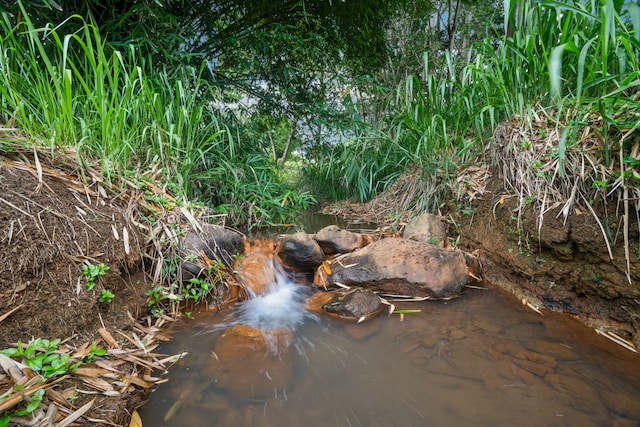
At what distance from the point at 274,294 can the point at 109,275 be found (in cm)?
97

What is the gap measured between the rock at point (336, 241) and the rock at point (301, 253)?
0.27ft

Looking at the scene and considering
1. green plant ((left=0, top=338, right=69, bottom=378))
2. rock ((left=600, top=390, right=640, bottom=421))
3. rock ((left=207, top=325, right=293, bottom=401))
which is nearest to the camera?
green plant ((left=0, top=338, right=69, bottom=378))

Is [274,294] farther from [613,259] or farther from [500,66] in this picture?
[500,66]

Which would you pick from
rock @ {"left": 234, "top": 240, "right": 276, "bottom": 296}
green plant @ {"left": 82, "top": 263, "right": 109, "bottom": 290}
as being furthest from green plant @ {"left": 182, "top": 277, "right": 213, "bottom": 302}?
green plant @ {"left": 82, "top": 263, "right": 109, "bottom": 290}

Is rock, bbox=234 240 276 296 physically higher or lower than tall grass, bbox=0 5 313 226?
lower

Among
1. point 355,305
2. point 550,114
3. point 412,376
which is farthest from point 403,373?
point 550,114

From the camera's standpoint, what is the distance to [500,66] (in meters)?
1.90

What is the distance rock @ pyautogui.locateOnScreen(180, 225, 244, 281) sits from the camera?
5.16 feet

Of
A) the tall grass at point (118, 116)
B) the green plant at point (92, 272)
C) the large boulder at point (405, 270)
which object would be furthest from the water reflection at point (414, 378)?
the tall grass at point (118, 116)

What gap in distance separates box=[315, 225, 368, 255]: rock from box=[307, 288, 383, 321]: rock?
479 mm

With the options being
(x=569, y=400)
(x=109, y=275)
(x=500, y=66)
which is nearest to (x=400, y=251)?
(x=569, y=400)

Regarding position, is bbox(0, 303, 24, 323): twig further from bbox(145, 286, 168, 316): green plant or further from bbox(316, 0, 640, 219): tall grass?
bbox(316, 0, 640, 219): tall grass

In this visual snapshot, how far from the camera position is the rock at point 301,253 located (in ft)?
6.86

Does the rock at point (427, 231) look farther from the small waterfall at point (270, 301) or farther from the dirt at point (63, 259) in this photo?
the dirt at point (63, 259)
